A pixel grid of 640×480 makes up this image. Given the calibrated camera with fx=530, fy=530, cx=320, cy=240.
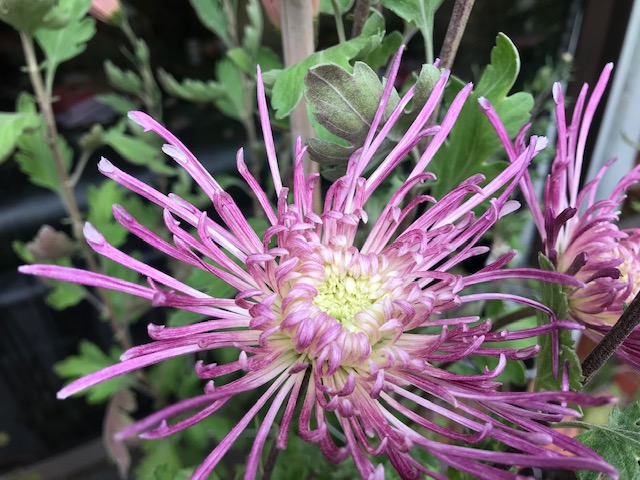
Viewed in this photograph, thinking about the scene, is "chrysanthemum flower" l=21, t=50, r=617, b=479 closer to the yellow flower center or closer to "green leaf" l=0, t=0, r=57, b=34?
the yellow flower center

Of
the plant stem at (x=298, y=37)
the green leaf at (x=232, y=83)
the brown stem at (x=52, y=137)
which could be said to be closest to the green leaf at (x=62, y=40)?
the brown stem at (x=52, y=137)

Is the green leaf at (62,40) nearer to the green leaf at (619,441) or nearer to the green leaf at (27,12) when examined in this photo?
the green leaf at (27,12)

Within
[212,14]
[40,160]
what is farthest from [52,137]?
[212,14]

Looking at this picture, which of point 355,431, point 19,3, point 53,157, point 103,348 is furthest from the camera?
point 103,348

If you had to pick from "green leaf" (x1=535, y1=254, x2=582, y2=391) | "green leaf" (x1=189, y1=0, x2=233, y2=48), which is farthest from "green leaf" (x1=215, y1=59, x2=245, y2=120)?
"green leaf" (x1=535, y1=254, x2=582, y2=391)

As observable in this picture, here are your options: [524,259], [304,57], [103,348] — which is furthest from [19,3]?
[524,259]

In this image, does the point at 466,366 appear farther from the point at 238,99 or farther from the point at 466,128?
the point at 238,99

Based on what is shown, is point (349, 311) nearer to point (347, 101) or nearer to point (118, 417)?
point (347, 101)
